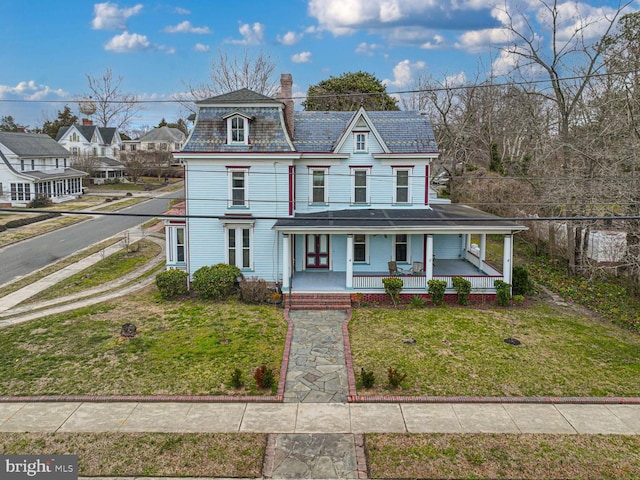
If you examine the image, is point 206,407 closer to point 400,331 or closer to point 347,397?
point 347,397

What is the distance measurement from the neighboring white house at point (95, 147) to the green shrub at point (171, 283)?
53.1 meters

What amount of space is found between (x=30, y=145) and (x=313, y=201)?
1650 inches

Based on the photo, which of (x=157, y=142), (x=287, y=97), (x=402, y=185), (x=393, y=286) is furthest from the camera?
(x=157, y=142)

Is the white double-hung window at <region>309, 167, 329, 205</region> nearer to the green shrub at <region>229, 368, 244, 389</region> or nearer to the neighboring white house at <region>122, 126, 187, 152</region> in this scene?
the green shrub at <region>229, 368, 244, 389</region>

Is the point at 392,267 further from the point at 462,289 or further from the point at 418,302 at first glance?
the point at 462,289

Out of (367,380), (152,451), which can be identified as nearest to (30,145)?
(152,451)

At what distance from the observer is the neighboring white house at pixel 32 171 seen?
164 ft

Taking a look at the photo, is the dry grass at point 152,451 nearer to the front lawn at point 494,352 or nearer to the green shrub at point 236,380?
the green shrub at point 236,380

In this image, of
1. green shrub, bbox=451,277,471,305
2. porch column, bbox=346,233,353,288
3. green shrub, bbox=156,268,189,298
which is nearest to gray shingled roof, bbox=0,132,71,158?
green shrub, bbox=156,268,189,298

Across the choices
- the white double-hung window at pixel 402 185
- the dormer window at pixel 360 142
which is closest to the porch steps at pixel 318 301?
the white double-hung window at pixel 402 185

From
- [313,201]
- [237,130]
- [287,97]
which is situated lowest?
[313,201]

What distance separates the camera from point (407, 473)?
1037 cm

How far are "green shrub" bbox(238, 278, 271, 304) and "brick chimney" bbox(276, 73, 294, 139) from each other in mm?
7084

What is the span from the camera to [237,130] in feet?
75.7
